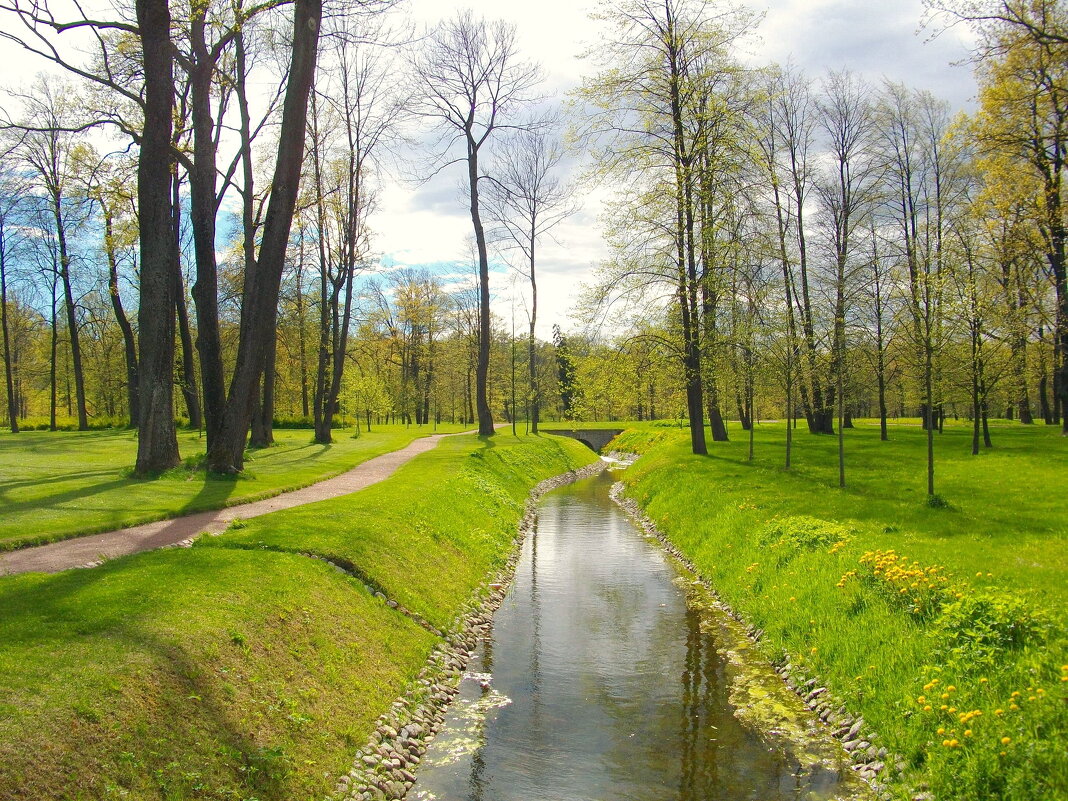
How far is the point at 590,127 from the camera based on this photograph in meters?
22.6

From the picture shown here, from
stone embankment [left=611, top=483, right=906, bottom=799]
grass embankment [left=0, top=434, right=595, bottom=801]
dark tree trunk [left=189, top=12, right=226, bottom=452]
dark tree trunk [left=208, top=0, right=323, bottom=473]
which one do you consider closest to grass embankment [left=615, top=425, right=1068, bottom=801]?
stone embankment [left=611, top=483, right=906, bottom=799]

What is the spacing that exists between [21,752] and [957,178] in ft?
128

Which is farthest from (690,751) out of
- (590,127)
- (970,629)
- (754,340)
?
(590,127)

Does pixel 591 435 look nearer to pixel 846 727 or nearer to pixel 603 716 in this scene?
pixel 603 716

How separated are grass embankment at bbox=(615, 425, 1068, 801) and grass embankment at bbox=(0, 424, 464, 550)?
396 inches

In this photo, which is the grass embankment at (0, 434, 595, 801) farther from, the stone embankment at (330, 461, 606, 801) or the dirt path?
the dirt path

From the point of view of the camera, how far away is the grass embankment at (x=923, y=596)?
5285 mm

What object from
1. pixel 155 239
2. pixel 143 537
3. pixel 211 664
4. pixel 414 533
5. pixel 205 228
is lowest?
pixel 414 533

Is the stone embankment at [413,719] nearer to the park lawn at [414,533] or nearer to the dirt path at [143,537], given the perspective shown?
the park lawn at [414,533]

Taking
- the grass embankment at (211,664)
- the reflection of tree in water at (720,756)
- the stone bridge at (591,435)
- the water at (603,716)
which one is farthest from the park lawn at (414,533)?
the stone bridge at (591,435)

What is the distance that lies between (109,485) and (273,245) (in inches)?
245

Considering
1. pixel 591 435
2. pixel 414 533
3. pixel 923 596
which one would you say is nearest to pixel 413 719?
pixel 414 533

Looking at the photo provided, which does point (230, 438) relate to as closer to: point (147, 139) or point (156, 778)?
point (147, 139)

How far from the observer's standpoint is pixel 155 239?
1402 cm
